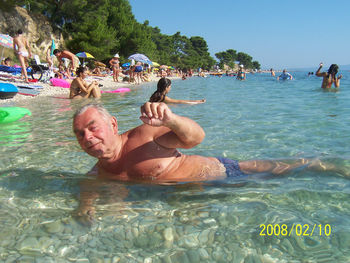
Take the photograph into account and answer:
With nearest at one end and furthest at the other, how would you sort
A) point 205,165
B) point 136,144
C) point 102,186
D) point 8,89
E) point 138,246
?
point 138,246 < point 136,144 < point 102,186 < point 205,165 < point 8,89

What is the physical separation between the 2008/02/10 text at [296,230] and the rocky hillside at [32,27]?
28.0 metres

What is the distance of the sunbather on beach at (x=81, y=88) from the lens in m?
10.0

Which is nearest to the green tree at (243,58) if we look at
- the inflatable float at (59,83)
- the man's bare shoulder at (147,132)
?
the inflatable float at (59,83)

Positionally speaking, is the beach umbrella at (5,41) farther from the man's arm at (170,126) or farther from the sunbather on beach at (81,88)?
the man's arm at (170,126)

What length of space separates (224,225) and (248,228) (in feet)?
0.50

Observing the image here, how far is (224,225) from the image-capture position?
197 cm

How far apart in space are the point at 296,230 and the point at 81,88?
31.1 ft

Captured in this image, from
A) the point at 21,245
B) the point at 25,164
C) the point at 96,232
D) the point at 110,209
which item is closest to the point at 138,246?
the point at 96,232

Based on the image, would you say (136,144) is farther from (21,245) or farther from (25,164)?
(25,164)

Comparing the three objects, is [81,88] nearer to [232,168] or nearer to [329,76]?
[232,168]

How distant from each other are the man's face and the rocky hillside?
88.2 ft

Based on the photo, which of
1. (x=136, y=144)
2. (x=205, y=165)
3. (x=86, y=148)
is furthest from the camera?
(x=205, y=165)

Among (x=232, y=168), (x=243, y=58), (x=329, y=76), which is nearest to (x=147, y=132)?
(x=232, y=168)

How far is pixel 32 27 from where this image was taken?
27.9 meters
